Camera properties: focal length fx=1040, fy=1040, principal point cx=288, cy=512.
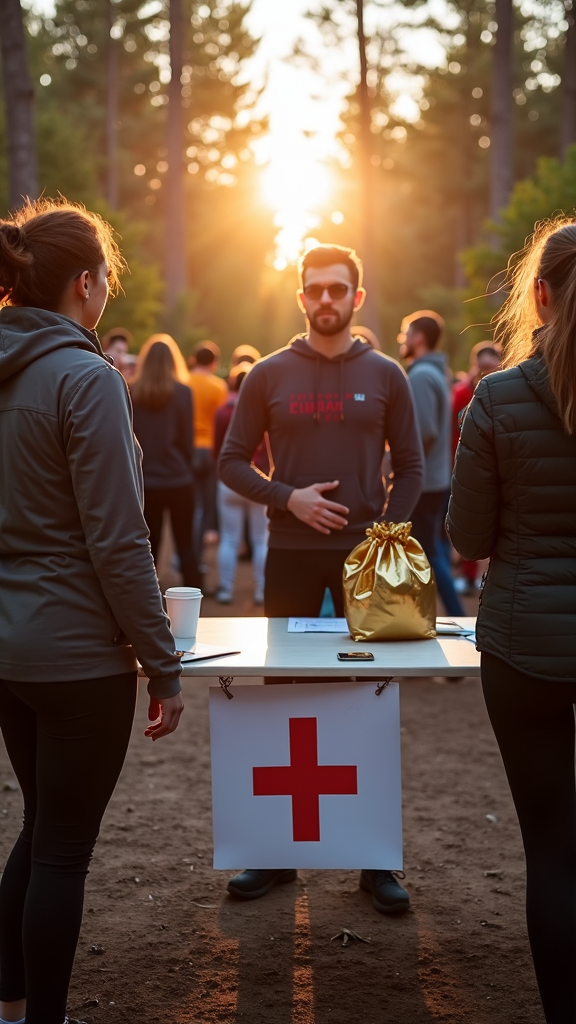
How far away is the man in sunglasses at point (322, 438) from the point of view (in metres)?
3.59

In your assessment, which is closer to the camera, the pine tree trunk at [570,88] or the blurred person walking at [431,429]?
the blurred person walking at [431,429]

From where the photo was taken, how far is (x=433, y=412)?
6559 mm

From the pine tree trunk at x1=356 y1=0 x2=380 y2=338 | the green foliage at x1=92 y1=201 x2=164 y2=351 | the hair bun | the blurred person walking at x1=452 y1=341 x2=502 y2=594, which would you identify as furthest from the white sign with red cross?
the green foliage at x1=92 y1=201 x2=164 y2=351

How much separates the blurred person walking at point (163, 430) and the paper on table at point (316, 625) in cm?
386

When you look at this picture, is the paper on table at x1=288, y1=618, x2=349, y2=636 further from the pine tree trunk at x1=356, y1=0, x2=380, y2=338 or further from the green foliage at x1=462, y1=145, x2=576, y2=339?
the pine tree trunk at x1=356, y1=0, x2=380, y2=338

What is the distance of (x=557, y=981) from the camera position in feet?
7.55

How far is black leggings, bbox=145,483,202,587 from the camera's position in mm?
7293

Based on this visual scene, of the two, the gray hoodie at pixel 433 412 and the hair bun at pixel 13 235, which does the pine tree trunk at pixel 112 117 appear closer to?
the gray hoodie at pixel 433 412

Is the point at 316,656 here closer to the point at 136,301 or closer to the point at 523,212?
the point at 523,212

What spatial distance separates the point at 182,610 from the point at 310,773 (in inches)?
23.1

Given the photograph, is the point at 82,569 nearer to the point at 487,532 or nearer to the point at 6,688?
the point at 6,688

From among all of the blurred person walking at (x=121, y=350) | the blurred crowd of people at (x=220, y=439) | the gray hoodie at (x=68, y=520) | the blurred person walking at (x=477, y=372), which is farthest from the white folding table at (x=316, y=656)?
the blurred person walking at (x=121, y=350)

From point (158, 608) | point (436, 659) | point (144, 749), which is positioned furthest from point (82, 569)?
point (144, 749)

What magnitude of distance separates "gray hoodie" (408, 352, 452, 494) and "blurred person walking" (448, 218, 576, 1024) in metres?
4.09
